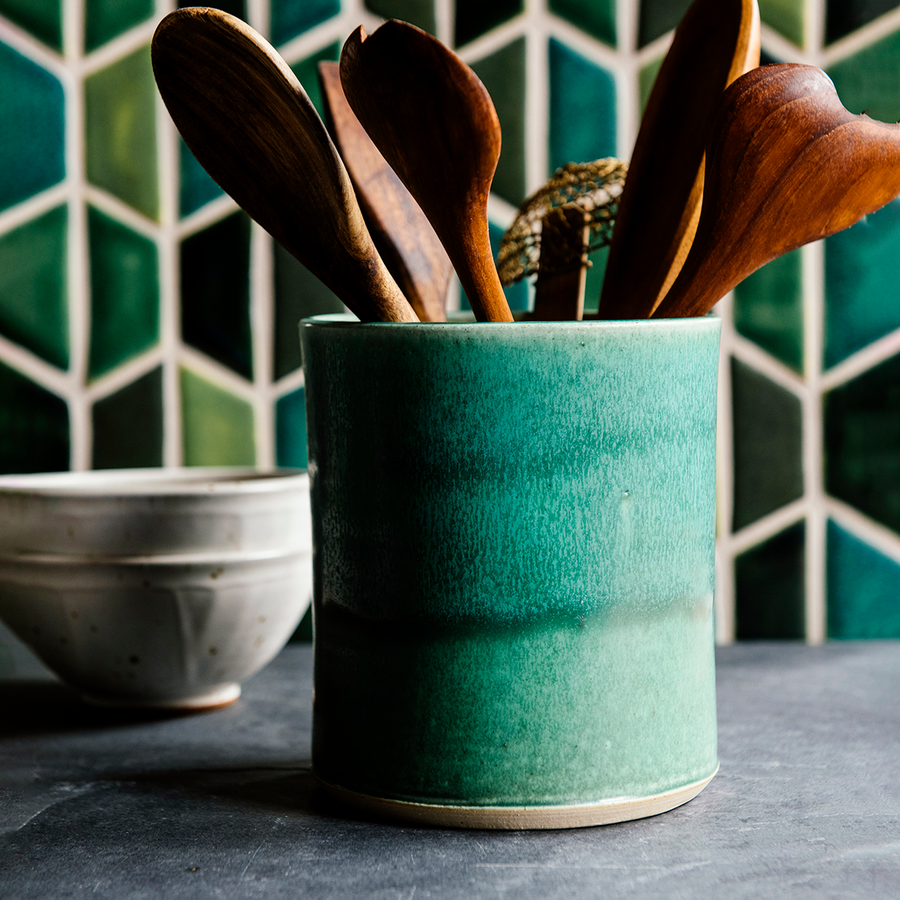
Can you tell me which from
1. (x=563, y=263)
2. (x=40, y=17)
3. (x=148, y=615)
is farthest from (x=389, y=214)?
(x=40, y=17)

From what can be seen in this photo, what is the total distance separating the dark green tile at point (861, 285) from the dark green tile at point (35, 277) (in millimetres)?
390

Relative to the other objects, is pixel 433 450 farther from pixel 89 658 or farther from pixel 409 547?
pixel 89 658

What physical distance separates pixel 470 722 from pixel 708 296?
145 mm


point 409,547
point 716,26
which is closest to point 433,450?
point 409,547

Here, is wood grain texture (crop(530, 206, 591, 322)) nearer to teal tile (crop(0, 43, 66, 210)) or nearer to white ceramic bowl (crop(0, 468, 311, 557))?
white ceramic bowl (crop(0, 468, 311, 557))

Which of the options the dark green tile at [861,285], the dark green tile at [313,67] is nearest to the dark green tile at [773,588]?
the dark green tile at [861,285]

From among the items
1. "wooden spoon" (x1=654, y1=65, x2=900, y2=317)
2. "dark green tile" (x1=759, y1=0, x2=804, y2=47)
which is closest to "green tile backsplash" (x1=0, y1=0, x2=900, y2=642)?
"dark green tile" (x1=759, y1=0, x2=804, y2=47)

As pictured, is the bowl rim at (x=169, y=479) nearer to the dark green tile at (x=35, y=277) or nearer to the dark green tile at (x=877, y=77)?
the dark green tile at (x=35, y=277)

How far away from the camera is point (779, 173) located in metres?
0.32

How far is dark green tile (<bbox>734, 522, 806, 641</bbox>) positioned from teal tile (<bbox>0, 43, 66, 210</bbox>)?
404 mm

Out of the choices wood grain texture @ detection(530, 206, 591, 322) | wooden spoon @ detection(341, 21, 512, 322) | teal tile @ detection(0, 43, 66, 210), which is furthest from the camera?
teal tile @ detection(0, 43, 66, 210)

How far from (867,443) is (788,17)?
22 cm

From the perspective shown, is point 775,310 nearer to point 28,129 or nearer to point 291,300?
point 291,300

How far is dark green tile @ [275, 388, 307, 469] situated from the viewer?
583mm
